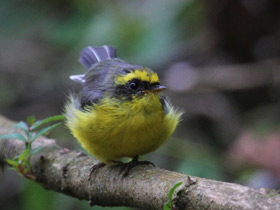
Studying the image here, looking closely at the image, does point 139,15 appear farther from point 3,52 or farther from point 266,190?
point 266,190

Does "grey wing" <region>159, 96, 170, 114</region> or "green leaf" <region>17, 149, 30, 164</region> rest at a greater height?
"grey wing" <region>159, 96, 170, 114</region>

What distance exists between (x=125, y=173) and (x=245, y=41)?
13.5 ft

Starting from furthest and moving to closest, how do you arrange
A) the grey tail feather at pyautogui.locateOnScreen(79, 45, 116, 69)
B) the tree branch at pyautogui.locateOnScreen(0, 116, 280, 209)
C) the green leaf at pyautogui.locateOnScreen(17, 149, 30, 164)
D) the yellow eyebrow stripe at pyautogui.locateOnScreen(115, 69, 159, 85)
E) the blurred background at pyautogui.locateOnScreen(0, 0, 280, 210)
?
the blurred background at pyautogui.locateOnScreen(0, 0, 280, 210) → the grey tail feather at pyautogui.locateOnScreen(79, 45, 116, 69) → the yellow eyebrow stripe at pyautogui.locateOnScreen(115, 69, 159, 85) → the green leaf at pyautogui.locateOnScreen(17, 149, 30, 164) → the tree branch at pyautogui.locateOnScreen(0, 116, 280, 209)

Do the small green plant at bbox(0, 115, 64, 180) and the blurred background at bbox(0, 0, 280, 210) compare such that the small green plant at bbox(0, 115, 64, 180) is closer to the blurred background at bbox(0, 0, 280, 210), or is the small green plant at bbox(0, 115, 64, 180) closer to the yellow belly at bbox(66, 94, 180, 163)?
the yellow belly at bbox(66, 94, 180, 163)

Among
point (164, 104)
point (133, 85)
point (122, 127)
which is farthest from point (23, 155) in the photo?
point (164, 104)

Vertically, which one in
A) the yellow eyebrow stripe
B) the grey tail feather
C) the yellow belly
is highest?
the grey tail feather

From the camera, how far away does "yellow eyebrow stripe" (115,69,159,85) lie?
353 cm

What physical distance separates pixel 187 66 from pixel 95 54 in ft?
8.38

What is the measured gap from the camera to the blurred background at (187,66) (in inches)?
218

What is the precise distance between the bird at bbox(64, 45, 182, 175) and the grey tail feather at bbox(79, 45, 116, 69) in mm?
884

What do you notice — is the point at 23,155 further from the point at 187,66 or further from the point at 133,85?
the point at 187,66

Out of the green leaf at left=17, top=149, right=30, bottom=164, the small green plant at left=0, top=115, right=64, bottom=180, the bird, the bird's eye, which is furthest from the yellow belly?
the green leaf at left=17, top=149, right=30, bottom=164

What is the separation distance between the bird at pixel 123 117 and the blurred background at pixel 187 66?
1358 mm

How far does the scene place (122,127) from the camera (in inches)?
131
